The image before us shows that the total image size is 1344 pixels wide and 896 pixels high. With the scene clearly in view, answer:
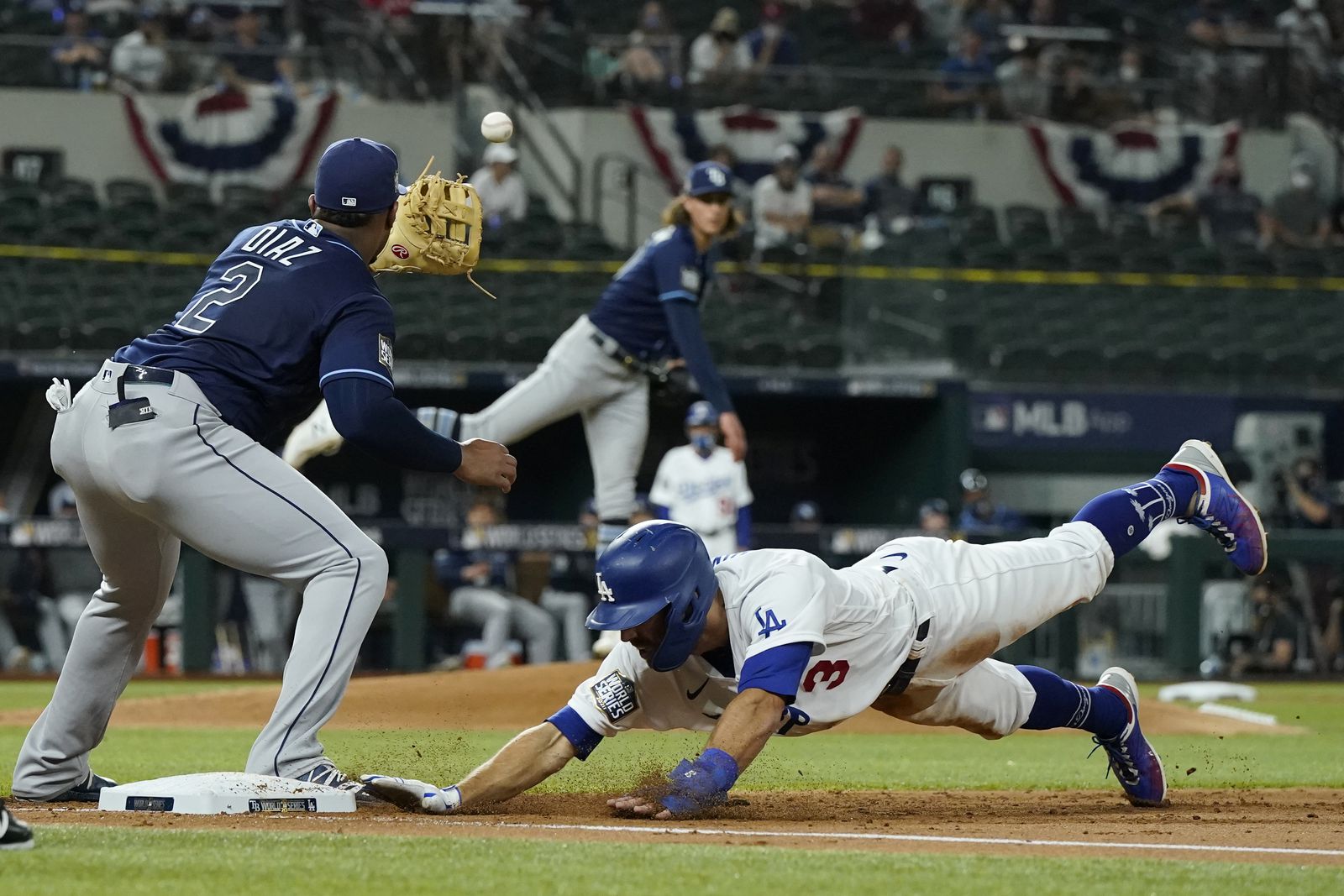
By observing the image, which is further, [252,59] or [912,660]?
[252,59]

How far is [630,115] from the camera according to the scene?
18.7m

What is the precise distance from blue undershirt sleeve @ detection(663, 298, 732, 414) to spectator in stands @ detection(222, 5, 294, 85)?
9995 millimetres

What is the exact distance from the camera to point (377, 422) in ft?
14.5

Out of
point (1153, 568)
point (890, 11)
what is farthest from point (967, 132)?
point (1153, 568)

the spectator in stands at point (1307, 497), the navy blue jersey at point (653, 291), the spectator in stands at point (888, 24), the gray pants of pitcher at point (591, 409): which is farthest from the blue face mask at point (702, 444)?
the spectator in stands at point (888, 24)

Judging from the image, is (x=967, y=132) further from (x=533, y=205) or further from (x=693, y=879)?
(x=693, y=879)

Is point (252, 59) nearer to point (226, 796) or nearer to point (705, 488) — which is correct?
point (705, 488)

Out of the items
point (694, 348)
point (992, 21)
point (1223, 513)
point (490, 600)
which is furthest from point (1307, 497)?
point (1223, 513)

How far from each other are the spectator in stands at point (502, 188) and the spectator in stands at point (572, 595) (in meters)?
3.82

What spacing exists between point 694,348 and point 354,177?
3.66 meters

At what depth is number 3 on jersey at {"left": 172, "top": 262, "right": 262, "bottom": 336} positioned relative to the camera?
4629mm

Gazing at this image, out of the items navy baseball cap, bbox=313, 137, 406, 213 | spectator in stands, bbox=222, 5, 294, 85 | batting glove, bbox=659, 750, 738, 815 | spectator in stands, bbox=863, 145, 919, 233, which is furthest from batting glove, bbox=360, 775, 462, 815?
spectator in stands, bbox=222, 5, 294, 85

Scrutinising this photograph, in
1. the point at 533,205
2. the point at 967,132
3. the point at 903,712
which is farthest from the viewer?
the point at 967,132

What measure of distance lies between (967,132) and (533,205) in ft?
17.7
